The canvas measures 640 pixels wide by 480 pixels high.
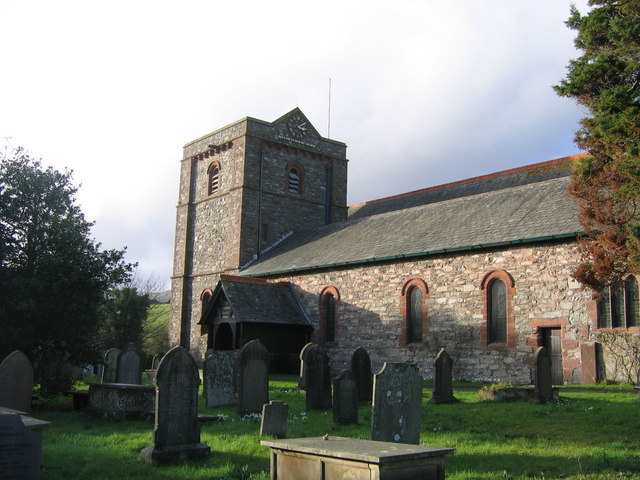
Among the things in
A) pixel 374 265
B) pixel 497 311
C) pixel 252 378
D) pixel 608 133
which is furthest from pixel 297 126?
pixel 252 378

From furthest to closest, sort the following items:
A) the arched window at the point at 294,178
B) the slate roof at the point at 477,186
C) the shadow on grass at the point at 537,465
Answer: the arched window at the point at 294,178 → the slate roof at the point at 477,186 → the shadow on grass at the point at 537,465

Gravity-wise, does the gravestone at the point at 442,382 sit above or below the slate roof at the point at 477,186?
below

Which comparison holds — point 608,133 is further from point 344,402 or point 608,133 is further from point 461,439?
point 344,402

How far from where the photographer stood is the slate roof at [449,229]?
2047 cm

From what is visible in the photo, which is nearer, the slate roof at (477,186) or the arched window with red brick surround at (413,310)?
the arched window with red brick surround at (413,310)

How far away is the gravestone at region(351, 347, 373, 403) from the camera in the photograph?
49.2 ft

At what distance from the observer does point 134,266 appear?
58.5 ft

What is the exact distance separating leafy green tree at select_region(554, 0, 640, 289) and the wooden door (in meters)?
4.02

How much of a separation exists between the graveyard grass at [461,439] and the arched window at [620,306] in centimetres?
337

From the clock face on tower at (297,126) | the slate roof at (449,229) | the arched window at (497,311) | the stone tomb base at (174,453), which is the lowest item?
the stone tomb base at (174,453)

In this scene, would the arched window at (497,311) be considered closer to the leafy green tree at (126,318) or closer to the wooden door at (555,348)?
the wooden door at (555,348)

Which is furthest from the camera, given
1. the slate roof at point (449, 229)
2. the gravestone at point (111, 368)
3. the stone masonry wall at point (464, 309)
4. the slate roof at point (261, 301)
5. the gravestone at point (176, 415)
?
the slate roof at point (261, 301)

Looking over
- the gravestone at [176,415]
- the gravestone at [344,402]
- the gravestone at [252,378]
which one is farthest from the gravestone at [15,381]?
the gravestone at [344,402]

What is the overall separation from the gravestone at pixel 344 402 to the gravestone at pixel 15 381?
249 inches
